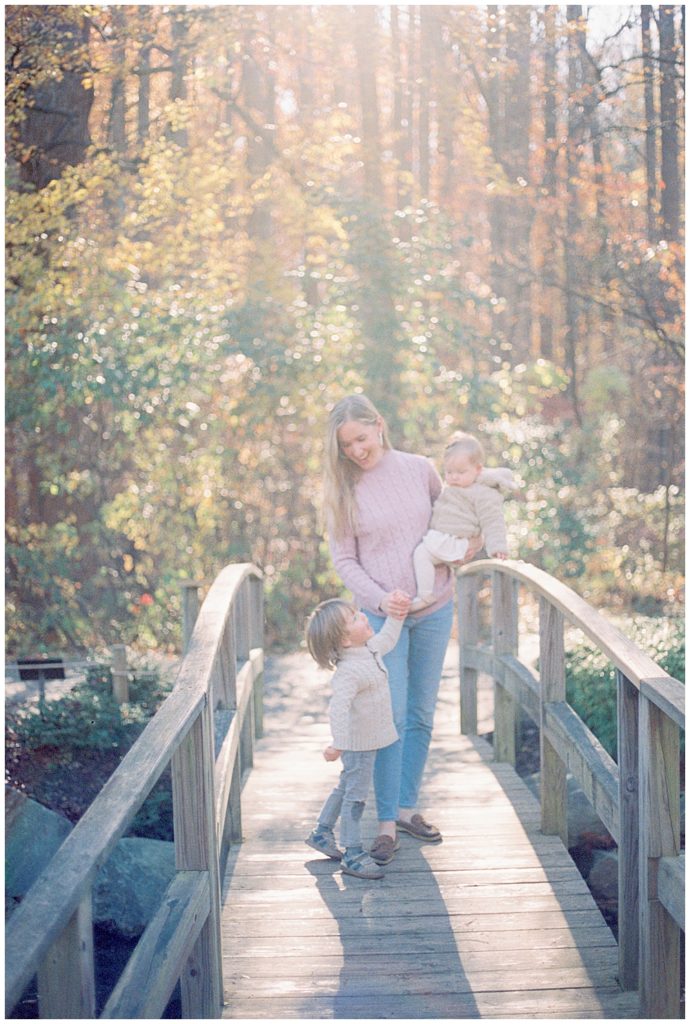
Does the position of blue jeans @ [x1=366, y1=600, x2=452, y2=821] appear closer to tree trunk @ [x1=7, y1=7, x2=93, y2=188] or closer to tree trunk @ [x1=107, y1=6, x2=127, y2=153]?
tree trunk @ [x1=7, y1=7, x2=93, y2=188]

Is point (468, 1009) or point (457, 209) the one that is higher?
point (457, 209)

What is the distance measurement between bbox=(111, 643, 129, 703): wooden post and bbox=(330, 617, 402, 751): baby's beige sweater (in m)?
2.49

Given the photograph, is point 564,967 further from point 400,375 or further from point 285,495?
point 285,495

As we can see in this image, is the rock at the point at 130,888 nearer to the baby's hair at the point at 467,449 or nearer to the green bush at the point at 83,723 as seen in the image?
the green bush at the point at 83,723

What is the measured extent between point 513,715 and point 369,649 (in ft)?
5.73

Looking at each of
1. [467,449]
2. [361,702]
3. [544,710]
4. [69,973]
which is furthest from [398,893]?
[69,973]

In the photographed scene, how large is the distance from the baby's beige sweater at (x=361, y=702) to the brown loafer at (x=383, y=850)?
0.41 metres

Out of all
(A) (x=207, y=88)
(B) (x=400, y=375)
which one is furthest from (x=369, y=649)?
(A) (x=207, y=88)

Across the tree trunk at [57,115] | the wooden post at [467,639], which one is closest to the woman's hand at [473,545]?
the wooden post at [467,639]

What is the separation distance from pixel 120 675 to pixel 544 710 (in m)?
2.62

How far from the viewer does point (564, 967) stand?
3350 millimetres

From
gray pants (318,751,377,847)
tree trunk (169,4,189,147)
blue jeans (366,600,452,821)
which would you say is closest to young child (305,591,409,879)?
gray pants (318,751,377,847)

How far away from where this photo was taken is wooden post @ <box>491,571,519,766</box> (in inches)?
211

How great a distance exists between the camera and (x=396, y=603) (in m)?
3.91
